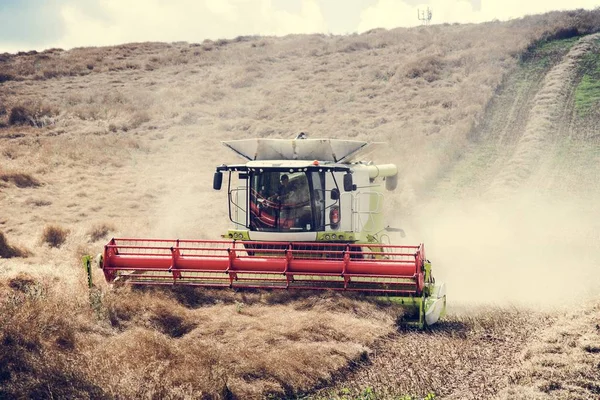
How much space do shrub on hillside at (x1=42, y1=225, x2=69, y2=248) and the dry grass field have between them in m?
0.06

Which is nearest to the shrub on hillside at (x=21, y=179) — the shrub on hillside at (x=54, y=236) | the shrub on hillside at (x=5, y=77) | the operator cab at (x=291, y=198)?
the shrub on hillside at (x=54, y=236)

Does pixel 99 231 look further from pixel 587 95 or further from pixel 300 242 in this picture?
pixel 587 95

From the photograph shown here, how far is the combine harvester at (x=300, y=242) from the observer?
11461 millimetres

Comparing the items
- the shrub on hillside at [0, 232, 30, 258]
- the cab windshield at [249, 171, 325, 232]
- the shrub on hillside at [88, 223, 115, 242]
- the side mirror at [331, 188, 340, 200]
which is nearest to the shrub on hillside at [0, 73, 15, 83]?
the shrub on hillside at [88, 223, 115, 242]

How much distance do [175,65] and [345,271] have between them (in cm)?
3910

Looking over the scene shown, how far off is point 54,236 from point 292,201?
27.0 ft

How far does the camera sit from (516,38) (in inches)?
1654

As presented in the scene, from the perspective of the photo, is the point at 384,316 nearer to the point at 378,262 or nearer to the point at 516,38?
the point at 378,262

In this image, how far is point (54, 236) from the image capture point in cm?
1808

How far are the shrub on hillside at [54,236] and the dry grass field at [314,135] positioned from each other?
0.06 m

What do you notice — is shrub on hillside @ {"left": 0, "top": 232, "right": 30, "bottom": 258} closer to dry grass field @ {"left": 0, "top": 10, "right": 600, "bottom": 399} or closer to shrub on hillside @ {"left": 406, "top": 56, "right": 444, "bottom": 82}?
dry grass field @ {"left": 0, "top": 10, "right": 600, "bottom": 399}

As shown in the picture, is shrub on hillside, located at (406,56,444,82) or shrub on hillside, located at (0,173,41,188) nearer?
shrub on hillside, located at (0,173,41,188)

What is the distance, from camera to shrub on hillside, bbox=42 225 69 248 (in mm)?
17891

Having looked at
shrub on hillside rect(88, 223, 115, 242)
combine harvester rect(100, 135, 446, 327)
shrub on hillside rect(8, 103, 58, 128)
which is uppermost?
shrub on hillside rect(8, 103, 58, 128)
